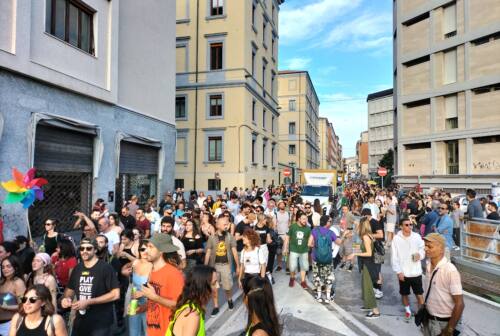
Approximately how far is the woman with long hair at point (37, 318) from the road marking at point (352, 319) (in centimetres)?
430

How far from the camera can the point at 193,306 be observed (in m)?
2.80

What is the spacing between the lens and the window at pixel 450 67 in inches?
942

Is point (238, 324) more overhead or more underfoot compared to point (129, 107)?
more underfoot

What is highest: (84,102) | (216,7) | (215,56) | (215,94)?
(216,7)

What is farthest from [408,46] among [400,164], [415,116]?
[400,164]

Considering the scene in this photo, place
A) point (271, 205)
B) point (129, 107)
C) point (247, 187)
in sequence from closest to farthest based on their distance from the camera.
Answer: point (271, 205), point (129, 107), point (247, 187)

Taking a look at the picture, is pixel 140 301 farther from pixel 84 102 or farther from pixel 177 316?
pixel 84 102

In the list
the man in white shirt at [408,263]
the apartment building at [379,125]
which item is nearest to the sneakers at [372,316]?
the man in white shirt at [408,263]

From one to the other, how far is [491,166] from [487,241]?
17.5 m

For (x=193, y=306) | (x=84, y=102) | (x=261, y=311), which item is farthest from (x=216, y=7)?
(x=261, y=311)

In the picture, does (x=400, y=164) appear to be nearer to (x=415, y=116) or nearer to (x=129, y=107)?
(x=415, y=116)

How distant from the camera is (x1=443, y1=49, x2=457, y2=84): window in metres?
23.9

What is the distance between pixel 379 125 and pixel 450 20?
60.9 m

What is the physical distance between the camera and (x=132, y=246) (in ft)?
18.8
